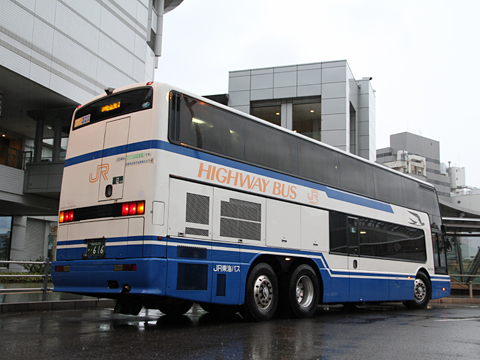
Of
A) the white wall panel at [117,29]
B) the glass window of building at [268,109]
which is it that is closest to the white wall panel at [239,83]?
the glass window of building at [268,109]

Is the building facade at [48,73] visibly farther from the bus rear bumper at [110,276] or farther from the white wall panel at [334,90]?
the bus rear bumper at [110,276]

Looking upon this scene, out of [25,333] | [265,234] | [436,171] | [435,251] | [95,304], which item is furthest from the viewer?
[436,171]

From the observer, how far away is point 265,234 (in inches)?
383

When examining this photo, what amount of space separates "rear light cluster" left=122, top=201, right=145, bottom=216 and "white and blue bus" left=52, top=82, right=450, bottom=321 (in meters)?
0.02

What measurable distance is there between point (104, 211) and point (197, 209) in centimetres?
162

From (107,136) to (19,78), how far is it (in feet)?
50.7

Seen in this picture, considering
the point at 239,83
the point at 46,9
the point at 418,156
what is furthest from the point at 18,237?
the point at 418,156

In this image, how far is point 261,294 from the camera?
9.44m

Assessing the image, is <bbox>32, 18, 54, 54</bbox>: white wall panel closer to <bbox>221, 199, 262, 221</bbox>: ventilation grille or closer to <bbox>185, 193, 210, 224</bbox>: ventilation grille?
<bbox>221, 199, 262, 221</bbox>: ventilation grille

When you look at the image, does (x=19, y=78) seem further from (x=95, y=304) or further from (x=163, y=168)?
(x=163, y=168)

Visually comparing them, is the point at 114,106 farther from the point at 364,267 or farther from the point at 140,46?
the point at 140,46

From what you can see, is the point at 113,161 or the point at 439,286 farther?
the point at 439,286

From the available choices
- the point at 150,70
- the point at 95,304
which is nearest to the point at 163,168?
the point at 95,304

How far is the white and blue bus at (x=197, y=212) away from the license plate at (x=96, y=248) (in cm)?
4
